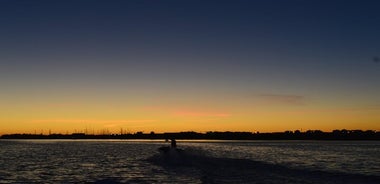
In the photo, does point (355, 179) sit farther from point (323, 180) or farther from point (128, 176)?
point (128, 176)

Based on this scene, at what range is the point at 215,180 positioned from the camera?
43625 mm

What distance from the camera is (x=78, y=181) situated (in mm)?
42094

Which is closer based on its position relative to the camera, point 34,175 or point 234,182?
point 234,182

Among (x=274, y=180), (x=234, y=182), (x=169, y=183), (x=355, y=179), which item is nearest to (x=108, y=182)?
(x=169, y=183)

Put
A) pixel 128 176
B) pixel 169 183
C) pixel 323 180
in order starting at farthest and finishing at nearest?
pixel 128 176 → pixel 323 180 → pixel 169 183

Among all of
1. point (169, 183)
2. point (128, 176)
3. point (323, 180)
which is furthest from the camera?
point (128, 176)

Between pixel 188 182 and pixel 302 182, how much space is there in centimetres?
1049

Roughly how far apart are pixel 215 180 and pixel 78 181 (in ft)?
41.8

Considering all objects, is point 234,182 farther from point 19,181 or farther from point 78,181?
Answer: point 19,181

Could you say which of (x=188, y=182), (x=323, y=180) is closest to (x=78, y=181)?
(x=188, y=182)

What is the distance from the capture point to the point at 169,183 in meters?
40.5

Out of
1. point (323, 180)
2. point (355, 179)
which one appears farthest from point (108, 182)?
point (355, 179)

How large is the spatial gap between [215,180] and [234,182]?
7.11 ft

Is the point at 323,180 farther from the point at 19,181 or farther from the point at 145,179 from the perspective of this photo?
the point at 19,181
